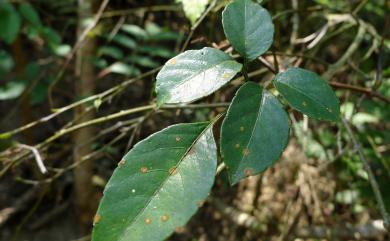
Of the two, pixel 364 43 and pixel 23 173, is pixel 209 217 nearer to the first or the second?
pixel 23 173

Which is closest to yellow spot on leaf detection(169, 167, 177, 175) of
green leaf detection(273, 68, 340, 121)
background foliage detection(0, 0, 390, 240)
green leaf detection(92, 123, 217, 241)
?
green leaf detection(92, 123, 217, 241)

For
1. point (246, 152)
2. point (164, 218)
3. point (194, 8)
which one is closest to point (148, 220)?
point (164, 218)

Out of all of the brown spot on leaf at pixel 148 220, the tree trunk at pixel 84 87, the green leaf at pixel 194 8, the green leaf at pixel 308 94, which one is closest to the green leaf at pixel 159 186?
the brown spot on leaf at pixel 148 220

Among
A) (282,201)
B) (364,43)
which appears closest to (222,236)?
(282,201)

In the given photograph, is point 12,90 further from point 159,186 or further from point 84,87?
point 159,186

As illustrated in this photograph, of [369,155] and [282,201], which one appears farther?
[282,201]

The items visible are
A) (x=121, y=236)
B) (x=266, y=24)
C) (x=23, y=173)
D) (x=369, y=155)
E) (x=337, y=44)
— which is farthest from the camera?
(x=337, y=44)
